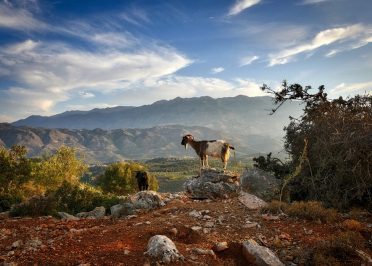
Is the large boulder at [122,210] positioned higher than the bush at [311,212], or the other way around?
the bush at [311,212]

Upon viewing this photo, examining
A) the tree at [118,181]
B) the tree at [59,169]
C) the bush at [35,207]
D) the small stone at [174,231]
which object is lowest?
the tree at [118,181]

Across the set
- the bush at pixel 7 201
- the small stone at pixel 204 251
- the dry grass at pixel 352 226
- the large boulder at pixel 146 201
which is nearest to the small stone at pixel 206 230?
the small stone at pixel 204 251

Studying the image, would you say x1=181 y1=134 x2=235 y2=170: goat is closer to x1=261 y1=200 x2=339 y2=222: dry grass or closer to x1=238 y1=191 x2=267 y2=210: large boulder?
x1=238 y1=191 x2=267 y2=210: large boulder

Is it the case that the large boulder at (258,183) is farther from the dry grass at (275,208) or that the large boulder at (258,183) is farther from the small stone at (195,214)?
the small stone at (195,214)

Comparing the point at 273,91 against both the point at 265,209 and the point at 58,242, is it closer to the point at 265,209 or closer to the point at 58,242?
the point at 265,209

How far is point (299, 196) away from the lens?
17953 millimetres

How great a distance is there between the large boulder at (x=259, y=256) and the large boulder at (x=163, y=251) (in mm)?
1819

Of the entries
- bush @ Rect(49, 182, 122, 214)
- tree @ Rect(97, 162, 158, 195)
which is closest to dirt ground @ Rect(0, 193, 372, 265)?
bush @ Rect(49, 182, 122, 214)

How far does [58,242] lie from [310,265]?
23.8ft

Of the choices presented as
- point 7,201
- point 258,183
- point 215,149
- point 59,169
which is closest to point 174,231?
point 258,183

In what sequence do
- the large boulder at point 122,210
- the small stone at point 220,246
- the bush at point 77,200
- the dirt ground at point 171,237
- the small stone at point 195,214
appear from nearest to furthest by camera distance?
the dirt ground at point 171,237
the small stone at point 220,246
the small stone at point 195,214
the large boulder at point 122,210
the bush at point 77,200

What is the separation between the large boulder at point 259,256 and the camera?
29.7 ft

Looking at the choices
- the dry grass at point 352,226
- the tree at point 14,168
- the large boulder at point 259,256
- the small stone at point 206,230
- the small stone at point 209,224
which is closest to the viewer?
the large boulder at point 259,256

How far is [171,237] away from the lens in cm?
1091
